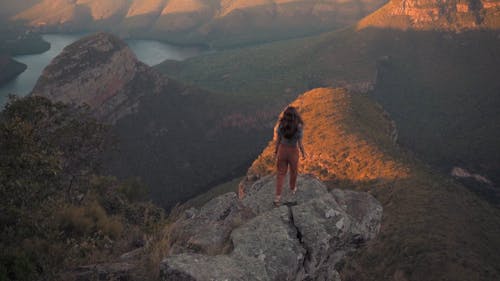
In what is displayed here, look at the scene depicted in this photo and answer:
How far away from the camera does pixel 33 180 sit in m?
16.1

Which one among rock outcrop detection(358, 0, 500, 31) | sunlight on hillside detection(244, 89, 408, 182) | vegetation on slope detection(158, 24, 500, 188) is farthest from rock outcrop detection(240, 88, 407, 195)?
rock outcrop detection(358, 0, 500, 31)

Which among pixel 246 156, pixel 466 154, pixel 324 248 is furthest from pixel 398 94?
pixel 324 248

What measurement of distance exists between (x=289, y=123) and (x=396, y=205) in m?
31.5

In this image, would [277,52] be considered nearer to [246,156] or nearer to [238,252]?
[246,156]

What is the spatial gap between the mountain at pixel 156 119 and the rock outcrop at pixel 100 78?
201 millimetres

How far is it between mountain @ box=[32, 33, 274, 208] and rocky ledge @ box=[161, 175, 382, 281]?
213 feet

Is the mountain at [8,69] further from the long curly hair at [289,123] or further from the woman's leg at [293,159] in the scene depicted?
the woman's leg at [293,159]

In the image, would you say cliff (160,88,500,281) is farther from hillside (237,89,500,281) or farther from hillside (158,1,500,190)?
hillside (158,1,500,190)

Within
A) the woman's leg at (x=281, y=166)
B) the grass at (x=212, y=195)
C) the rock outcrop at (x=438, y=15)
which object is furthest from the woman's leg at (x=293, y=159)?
the rock outcrop at (x=438, y=15)

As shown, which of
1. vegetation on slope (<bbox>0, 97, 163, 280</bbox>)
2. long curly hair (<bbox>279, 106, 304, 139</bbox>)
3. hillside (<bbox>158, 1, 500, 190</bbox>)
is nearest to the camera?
vegetation on slope (<bbox>0, 97, 163, 280</bbox>)

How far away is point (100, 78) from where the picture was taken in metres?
89.2

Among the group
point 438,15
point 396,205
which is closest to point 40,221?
point 396,205

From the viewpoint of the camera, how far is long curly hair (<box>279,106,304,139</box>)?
14328 millimetres

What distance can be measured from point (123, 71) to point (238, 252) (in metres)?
94.1
